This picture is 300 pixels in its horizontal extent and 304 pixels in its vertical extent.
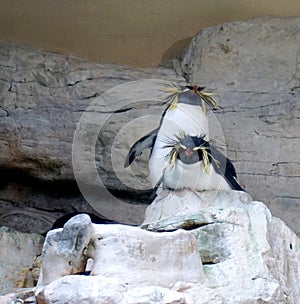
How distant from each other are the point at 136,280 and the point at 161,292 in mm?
72

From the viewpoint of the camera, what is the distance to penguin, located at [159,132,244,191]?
8.39 feet

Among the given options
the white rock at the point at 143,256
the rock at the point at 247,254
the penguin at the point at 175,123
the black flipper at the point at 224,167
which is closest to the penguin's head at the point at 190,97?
A: the penguin at the point at 175,123

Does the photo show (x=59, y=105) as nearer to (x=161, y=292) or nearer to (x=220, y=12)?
(x=220, y=12)

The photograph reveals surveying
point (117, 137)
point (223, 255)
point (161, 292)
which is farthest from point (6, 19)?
point (161, 292)

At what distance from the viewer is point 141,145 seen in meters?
2.84

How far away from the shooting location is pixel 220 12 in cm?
326

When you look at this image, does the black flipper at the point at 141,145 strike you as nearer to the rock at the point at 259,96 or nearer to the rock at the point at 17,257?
the rock at the point at 259,96

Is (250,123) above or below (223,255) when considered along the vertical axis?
above

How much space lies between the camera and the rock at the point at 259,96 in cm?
294

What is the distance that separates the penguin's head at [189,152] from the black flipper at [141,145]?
21 cm

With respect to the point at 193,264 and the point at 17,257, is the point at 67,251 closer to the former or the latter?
the point at 193,264

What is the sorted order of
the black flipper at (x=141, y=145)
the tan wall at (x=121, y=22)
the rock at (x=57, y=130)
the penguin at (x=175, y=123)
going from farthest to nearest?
the tan wall at (x=121, y=22)
the rock at (x=57, y=130)
the black flipper at (x=141, y=145)
the penguin at (x=175, y=123)

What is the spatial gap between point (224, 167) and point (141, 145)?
0.99 feet

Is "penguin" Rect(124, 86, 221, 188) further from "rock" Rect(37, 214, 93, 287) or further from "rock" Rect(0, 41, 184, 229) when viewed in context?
"rock" Rect(37, 214, 93, 287)
